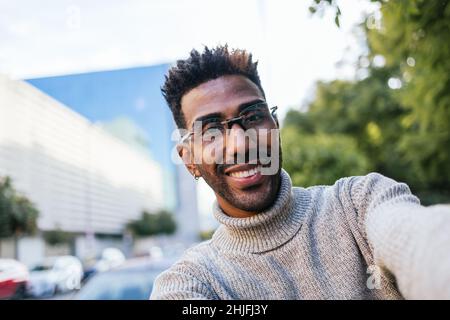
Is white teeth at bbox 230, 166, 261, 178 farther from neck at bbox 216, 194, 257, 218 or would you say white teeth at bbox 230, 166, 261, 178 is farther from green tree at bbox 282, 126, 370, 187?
green tree at bbox 282, 126, 370, 187

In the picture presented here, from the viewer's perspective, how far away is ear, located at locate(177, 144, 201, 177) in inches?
55.4

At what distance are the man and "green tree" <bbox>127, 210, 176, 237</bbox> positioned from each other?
29.1 meters

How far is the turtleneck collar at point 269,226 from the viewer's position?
4.15 ft

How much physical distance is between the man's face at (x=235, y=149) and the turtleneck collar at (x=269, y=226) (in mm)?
27

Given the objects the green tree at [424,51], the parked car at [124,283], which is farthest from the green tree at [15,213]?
the green tree at [424,51]

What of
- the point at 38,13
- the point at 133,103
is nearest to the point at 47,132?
the point at 133,103

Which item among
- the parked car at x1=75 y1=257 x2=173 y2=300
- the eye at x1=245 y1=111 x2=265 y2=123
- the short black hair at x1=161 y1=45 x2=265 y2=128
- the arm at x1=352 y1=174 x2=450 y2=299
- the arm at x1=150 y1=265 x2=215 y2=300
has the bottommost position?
the parked car at x1=75 y1=257 x2=173 y2=300

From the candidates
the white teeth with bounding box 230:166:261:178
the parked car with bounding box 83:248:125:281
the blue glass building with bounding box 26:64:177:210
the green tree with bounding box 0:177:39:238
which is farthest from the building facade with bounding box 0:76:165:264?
the white teeth with bounding box 230:166:261:178

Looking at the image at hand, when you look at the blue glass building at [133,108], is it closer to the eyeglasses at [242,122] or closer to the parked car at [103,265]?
the eyeglasses at [242,122]

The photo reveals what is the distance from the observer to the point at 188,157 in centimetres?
143

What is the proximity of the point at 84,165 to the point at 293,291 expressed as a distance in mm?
16629

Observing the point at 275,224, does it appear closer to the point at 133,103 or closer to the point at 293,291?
the point at 293,291

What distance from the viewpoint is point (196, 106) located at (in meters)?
1.32
